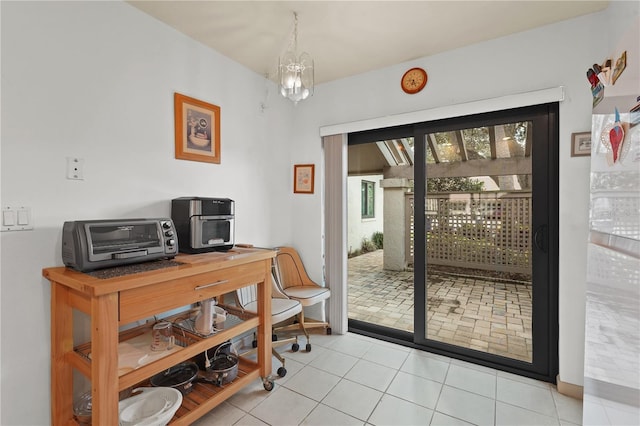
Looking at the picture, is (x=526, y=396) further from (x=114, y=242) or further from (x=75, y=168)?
(x=75, y=168)

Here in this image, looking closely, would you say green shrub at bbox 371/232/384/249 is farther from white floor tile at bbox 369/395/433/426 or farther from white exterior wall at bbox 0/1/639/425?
white floor tile at bbox 369/395/433/426

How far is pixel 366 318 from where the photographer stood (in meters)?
3.05

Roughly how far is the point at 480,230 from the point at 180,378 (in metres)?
2.83

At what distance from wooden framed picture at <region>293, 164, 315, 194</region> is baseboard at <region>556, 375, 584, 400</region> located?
2440 mm

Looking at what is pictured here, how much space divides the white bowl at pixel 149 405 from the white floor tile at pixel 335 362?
1052 millimetres

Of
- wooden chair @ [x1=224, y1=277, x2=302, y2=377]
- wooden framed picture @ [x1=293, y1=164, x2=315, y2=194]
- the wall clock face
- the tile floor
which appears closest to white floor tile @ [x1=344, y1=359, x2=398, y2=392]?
the tile floor

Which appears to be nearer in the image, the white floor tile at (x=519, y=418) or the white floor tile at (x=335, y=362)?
the white floor tile at (x=519, y=418)

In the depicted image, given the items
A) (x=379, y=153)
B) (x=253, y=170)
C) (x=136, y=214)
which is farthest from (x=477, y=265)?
(x=136, y=214)

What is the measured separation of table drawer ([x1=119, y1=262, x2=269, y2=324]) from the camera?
1258mm

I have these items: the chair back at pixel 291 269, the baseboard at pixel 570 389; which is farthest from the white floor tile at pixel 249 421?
the baseboard at pixel 570 389

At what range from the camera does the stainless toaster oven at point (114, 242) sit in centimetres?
129

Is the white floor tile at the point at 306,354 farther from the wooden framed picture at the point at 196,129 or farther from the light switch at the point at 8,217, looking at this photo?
the light switch at the point at 8,217

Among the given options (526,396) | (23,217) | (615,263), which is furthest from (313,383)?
(23,217)

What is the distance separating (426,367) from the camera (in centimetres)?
219
